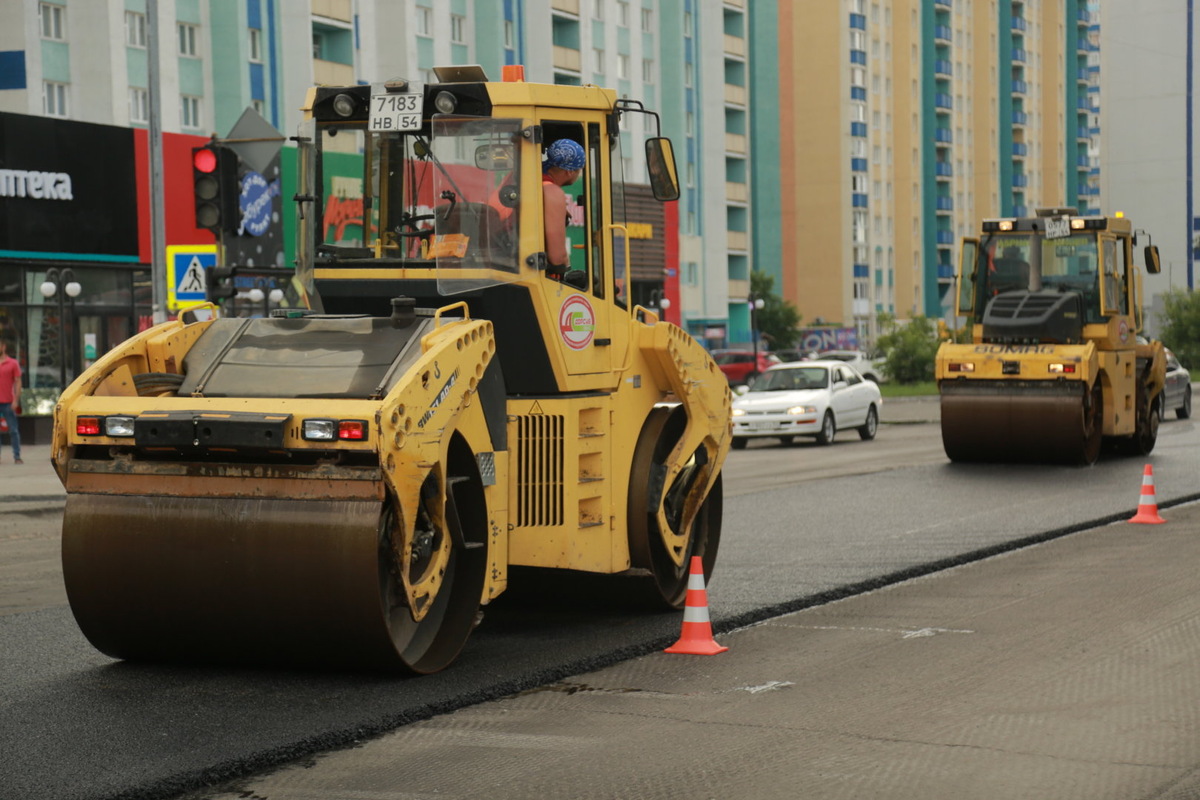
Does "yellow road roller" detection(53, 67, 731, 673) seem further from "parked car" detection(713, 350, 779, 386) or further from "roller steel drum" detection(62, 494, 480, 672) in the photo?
"parked car" detection(713, 350, 779, 386)

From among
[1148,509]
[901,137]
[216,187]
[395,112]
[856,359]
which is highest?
[901,137]

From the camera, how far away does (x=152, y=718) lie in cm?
730

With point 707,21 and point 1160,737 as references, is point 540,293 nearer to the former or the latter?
point 1160,737

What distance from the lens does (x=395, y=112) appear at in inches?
363

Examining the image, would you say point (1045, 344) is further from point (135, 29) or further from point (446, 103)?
point (135, 29)

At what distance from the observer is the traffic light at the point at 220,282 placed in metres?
17.4

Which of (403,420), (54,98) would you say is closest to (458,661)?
(403,420)

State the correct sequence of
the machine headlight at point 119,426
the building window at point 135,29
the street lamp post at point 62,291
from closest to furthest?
the machine headlight at point 119,426
the street lamp post at point 62,291
the building window at point 135,29

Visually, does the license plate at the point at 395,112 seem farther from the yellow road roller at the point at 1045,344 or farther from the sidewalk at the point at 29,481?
the yellow road roller at the point at 1045,344

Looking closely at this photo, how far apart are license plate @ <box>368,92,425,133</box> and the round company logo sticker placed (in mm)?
1227

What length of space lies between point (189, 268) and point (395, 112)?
1160cm

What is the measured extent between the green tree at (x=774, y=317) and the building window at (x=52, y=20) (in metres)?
48.0

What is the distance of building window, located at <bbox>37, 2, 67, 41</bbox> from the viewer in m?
40.4

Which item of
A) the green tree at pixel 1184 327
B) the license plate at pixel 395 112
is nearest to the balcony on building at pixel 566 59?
the green tree at pixel 1184 327
